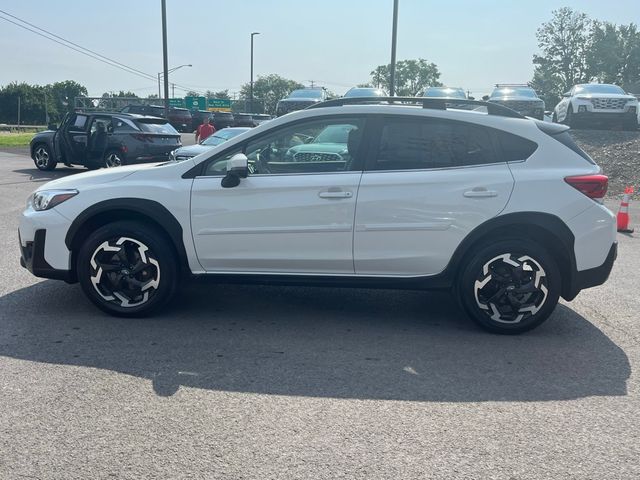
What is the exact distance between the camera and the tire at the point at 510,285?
5195mm

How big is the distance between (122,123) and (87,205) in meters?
12.9

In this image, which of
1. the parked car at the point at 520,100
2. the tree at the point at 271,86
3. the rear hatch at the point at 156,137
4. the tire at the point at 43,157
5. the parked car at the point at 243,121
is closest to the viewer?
the rear hatch at the point at 156,137

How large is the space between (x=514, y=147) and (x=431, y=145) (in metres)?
0.66

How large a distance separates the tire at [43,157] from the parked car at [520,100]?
1312cm

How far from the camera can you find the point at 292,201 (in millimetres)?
5277

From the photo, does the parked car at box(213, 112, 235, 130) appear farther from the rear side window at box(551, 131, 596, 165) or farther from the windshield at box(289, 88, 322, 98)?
the rear side window at box(551, 131, 596, 165)

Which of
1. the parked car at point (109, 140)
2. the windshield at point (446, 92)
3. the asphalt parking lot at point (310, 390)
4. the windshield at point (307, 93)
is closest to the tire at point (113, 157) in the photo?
the parked car at point (109, 140)

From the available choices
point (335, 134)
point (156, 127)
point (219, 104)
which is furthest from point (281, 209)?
point (219, 104)

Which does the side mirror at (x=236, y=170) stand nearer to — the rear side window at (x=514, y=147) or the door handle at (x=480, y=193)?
the door handle at (x=480, y=193)

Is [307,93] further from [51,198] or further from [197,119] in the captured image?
[197,119]

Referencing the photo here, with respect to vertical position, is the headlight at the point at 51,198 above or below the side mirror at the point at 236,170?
below

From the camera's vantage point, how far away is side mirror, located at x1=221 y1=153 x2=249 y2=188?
5188 mm

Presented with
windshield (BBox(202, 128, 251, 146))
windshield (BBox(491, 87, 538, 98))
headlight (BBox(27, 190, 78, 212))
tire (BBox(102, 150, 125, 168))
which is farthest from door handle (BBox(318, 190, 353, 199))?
windshield (BBox(491, 87, 538, 98))

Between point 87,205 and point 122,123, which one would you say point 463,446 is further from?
point 122,123
